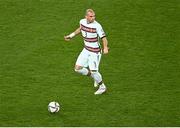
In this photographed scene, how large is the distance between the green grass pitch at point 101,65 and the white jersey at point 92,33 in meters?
1.31

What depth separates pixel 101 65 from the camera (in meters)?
17.5

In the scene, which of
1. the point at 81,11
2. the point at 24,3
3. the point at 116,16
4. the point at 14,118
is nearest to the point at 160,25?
the point at 116,16

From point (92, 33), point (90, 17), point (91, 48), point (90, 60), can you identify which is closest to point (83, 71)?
point (90, 60)

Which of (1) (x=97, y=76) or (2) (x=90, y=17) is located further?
(1) (x=97, y=76)

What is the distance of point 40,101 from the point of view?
15.4 metres

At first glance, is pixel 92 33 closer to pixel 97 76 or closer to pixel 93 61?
pixel 93 61

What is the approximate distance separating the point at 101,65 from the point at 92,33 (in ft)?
7.55

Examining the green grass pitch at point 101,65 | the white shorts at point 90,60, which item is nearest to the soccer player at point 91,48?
the white shorts at point 90,60

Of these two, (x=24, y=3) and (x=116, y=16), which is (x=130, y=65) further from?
(x=24, y=3)

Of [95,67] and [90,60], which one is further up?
[90,60]

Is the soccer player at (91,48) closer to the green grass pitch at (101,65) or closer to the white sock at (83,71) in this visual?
the white sock at (83,71)

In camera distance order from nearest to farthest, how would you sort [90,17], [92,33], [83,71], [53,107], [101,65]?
[53,107] < [90,17] < [92,33] < [83,71] < [101,65]

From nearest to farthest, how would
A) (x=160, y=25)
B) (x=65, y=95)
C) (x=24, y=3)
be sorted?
(x=65, y=95), (x=160, y=25), (x=24, y=3)

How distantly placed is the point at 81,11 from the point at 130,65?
3.97 m
